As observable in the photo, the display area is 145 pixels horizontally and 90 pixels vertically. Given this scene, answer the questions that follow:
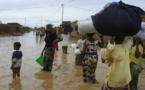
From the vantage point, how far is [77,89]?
6.08 m

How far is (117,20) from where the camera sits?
9.75 ft

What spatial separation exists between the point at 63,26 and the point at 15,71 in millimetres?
4837

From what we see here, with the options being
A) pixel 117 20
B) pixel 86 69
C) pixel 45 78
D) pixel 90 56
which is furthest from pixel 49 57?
pixel 117 20

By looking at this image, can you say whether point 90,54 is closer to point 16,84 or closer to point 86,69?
point 86,69

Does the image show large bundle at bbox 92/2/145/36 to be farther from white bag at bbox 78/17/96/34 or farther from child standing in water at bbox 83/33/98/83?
child standing in water at bbox 83/33/98/83

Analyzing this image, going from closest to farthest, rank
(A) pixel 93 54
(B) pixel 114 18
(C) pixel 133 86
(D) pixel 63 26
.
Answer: (B) pixel 114 18 → (C) pixel 133 86 → (A) pixel 93 54 → (D) pixel 63 26

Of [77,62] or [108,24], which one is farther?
[77,62]

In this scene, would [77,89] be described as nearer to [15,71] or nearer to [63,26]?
[15,71]

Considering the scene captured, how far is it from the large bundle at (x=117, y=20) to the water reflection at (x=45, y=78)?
11.8 feet

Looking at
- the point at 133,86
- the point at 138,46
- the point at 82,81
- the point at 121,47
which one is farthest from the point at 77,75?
the point at 121,47

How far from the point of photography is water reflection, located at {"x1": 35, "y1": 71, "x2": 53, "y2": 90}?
6.36 metres

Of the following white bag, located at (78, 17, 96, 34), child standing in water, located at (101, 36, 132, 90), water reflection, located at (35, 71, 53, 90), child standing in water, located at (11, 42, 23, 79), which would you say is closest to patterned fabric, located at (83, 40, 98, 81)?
water reflection, located at (35, 71, 53, 90)

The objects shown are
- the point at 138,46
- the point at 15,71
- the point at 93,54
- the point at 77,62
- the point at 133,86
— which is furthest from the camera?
the point at 77,62

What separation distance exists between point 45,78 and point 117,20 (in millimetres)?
4722
